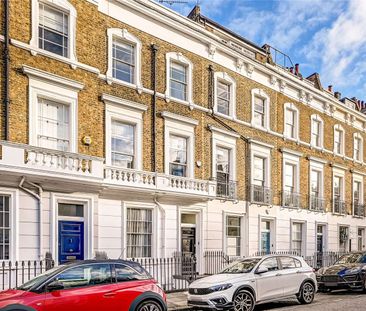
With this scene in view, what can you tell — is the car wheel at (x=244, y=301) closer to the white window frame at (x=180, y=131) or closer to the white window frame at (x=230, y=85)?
the white window frame at (x=180, y=131)

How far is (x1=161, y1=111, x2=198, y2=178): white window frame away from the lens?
61.6 ft

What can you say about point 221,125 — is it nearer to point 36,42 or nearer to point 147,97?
point 147,97

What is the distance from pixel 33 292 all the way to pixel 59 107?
7.87 m

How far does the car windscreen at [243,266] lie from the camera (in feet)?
42.9

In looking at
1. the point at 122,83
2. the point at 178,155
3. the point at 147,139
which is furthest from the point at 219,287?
the point at 122,83

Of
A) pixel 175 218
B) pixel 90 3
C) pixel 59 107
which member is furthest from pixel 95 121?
pixel 175 218

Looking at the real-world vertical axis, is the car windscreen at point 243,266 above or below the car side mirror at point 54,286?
below

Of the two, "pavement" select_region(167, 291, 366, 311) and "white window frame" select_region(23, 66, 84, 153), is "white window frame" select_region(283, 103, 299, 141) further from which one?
"white window frame" select_region(23, 66, 84, 153)

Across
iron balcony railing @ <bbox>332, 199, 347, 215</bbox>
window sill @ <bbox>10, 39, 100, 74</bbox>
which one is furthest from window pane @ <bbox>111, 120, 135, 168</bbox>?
iron balcony railing @ <bbox>332, 199, 347, 215</bbox>

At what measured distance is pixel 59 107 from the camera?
50.3ft

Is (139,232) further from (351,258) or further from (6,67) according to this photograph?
(351,258)

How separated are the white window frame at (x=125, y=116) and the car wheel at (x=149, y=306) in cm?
717

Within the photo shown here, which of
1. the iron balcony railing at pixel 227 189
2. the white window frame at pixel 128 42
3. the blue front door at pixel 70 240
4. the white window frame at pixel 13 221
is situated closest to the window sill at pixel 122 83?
the white window frame at pixel 128 42

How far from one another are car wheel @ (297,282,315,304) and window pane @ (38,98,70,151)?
870 cm
